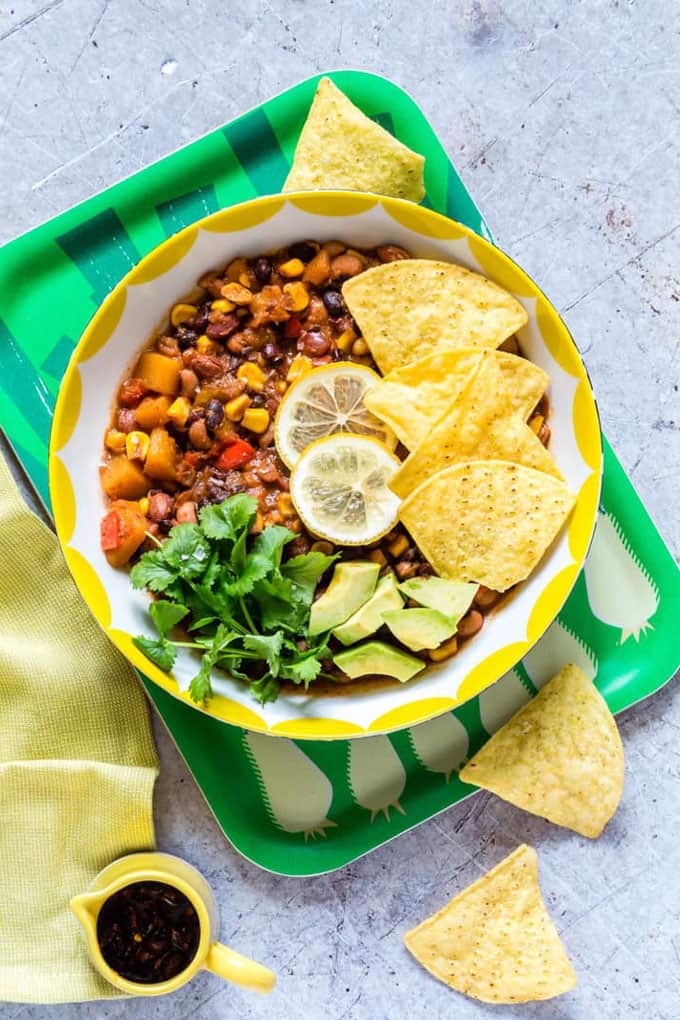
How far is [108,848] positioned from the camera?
10.7 feet

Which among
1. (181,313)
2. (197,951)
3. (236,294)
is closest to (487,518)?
(236,294)

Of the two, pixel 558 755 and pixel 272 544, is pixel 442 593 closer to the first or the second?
pixel 272 544

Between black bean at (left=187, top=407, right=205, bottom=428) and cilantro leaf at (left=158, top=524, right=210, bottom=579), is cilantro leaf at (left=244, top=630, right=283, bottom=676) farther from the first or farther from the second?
black bean at (left=187, top=407, right=205, bottom=428)

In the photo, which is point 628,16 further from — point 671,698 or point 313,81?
point 671,698

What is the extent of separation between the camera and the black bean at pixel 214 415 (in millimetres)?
2928

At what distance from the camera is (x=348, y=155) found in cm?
299

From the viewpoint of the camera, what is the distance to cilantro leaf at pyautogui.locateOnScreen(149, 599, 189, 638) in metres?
2.77

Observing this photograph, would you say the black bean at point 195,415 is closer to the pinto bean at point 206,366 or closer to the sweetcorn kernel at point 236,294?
Result: the pinto bean at point 206,366

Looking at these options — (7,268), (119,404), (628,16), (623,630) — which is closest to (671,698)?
(623,630)

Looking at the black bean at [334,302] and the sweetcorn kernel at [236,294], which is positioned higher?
the sweetcorn kernel at [236,294]

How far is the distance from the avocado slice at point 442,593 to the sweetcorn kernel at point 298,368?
0.69m

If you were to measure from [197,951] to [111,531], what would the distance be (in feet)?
4.37

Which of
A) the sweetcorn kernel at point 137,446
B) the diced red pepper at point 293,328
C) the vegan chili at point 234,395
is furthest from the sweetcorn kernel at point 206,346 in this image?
the sweetcorn kernel at point 137,446

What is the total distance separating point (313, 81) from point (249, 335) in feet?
2.80
